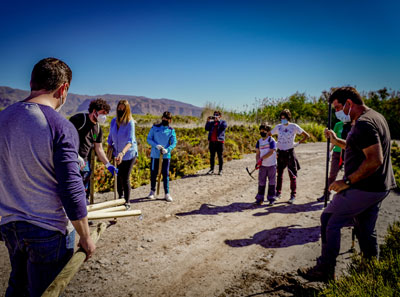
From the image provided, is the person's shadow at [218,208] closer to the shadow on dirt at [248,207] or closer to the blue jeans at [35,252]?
the shadow on dirt at [248,207]

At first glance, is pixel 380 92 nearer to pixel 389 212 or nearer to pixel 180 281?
pixel 389 212

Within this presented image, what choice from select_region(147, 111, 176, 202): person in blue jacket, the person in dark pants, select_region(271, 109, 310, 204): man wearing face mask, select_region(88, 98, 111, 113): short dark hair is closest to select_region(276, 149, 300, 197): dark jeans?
select_region(271, 109, 310, 204): man wearing face mask

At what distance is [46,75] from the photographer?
1.74m

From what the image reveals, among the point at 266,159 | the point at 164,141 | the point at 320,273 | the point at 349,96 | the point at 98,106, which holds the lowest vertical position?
the point at 320,273

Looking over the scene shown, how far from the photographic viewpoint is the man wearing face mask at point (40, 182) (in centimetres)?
160

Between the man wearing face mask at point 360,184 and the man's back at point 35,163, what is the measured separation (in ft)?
9.46

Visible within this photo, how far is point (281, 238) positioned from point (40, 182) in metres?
4.13

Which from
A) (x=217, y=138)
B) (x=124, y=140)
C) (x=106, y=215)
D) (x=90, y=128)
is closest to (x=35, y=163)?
(x=106, y=215)

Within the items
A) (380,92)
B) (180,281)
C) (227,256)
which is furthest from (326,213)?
(380,92)

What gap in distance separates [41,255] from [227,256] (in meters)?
2.93

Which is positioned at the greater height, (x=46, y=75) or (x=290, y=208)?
(x=46, y=75)

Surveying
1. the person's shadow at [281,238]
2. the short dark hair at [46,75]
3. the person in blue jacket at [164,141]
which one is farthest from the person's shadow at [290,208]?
the short dark hair at [46,75]

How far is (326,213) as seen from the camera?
3250 millimetres

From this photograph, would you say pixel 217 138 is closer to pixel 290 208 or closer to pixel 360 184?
pixel 290 208
